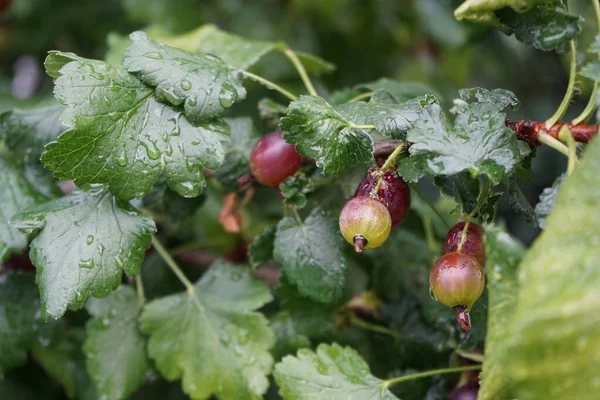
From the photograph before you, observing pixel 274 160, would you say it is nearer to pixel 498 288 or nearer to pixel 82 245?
pixel 82 245

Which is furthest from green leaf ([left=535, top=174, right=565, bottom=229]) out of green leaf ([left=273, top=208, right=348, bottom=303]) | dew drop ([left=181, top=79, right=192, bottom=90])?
dew drop ([left=181, top=79, right=192, bottom=90])

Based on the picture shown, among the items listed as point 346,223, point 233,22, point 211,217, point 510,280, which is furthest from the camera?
point 233,22

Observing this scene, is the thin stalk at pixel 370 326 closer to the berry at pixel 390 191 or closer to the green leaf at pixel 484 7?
the berry at pixel 390 191

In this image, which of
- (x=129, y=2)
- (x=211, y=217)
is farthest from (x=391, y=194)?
(x=129, y=2)

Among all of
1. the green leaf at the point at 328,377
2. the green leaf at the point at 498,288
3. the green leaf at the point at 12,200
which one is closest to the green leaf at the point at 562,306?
the green leaf at the point at 498,288

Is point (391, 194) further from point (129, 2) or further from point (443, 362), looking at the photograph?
point (129, 2)

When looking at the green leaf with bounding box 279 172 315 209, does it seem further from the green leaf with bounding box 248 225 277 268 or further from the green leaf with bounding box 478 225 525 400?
the green leaf with bounding box 478 225 525 400
